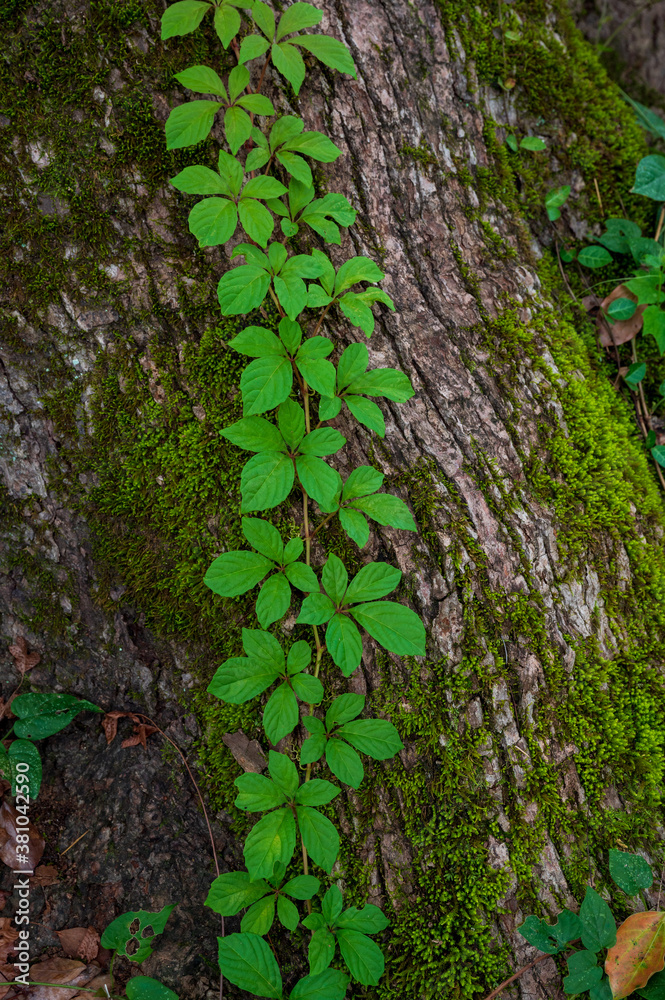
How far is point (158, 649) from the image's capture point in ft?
5.37

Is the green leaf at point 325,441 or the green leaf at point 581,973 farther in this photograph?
the green leaf at point 325,441

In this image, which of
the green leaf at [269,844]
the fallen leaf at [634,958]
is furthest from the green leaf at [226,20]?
the fallen leaf at [634,958]

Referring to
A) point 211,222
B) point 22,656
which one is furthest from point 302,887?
point 211,222

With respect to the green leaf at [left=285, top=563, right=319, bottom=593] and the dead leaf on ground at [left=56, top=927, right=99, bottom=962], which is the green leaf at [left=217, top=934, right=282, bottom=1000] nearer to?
the dead leaf on ground at [left=56, top=927, right=99, bottom=962]

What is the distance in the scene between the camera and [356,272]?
1500 mm

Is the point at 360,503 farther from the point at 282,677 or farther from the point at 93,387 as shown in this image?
the point at 93,387

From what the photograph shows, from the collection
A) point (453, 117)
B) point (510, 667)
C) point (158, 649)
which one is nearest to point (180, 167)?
point (453, 117)

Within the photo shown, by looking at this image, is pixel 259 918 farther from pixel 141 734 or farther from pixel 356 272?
pixel 356 272

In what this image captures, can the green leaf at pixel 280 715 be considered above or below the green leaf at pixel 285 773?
above

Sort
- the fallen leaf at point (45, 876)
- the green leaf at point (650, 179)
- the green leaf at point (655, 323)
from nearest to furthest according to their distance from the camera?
the fallen leaf at point (45, 876)
the green leaf at point (655, 323)
the green leaf at point (650, 179)

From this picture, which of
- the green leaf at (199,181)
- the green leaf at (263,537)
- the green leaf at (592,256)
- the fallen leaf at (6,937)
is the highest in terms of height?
the green leaf at (199,181)

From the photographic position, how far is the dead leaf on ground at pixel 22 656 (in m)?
1.73

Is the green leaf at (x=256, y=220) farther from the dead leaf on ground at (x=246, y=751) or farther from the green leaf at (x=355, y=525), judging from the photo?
the dead leaf on ground at (x=246, y=751)

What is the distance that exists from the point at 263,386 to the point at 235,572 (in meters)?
0.45
